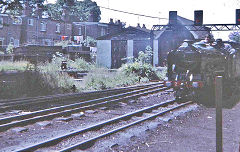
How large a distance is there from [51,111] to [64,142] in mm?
3551

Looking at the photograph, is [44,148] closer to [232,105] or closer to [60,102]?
[60,102]

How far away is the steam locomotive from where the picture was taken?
40.2 ft

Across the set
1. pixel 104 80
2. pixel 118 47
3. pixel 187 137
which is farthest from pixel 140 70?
pixel 118 47

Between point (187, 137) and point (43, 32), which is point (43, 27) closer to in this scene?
point (43, 32)

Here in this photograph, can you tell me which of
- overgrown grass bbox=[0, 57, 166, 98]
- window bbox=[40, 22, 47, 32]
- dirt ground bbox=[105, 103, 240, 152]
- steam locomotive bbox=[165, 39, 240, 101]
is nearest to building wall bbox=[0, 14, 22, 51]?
window bbox=[40, 22, 47, 32]

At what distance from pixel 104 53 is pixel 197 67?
31391 millimetres

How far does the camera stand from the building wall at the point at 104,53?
42875 mm

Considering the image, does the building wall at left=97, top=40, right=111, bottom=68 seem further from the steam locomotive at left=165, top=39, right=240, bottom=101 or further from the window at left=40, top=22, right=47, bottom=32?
the steam locomotive at left=165, top=39, right=240, bottom=101

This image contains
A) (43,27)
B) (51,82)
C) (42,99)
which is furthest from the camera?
(43,27)

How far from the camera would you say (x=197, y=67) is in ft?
40.6

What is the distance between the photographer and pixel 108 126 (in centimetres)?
802

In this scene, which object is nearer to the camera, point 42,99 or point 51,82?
point 42,99

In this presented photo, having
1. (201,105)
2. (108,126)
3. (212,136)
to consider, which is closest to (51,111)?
(108,126)

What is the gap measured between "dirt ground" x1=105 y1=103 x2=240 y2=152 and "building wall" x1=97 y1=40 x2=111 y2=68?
109ft
